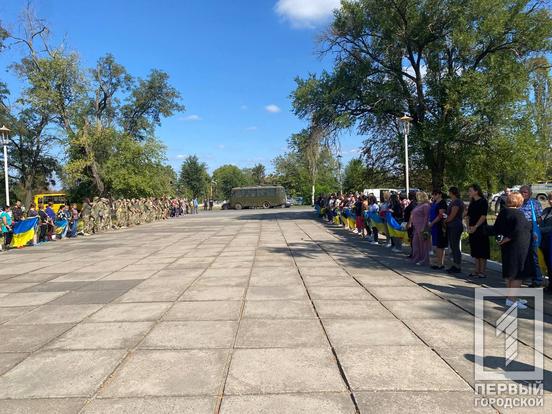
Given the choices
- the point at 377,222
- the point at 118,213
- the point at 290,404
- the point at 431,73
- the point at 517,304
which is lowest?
the point at 290,404

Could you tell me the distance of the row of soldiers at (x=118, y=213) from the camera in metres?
22.8

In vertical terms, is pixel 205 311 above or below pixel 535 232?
below

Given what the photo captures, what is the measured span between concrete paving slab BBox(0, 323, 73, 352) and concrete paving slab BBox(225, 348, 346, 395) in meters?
2.51

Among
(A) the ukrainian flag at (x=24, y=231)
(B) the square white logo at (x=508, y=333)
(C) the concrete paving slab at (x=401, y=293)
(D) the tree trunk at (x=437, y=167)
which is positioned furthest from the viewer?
(D) the tree trunk at (x=437, y=167)

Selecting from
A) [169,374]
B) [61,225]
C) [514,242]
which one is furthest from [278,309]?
[61,225]

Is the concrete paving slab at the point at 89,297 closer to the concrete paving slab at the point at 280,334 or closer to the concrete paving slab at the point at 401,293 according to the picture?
the concrete paving slab at the point at 280,334

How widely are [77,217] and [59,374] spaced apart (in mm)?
18789

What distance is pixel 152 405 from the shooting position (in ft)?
12.0

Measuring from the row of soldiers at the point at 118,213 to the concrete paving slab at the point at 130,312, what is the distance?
16.9 meters

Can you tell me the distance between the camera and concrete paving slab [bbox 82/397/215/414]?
3555 mm

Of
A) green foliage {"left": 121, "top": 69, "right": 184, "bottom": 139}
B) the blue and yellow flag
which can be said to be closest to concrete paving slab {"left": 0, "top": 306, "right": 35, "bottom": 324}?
the blue and yellow flag

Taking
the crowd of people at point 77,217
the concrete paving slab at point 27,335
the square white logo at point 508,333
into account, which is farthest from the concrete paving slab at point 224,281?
the crowd of people at point 77,217

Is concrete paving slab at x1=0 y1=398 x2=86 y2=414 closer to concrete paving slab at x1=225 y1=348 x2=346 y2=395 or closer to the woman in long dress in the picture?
concrete paving slab at x1=225 y1=348 x2=346 y2=395

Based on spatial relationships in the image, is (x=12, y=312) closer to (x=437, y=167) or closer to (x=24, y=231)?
(x=24, y=231)
